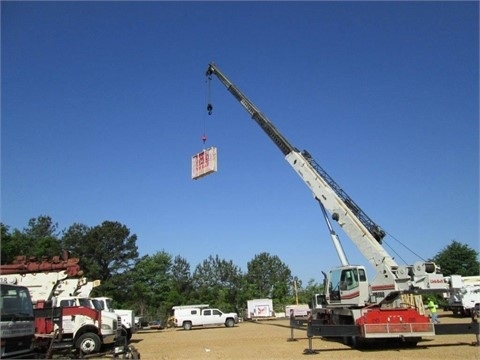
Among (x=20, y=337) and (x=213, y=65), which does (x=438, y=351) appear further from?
(x=213, y=65)

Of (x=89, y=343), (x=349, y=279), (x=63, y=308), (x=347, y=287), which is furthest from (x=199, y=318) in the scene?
(x=63, y=308)

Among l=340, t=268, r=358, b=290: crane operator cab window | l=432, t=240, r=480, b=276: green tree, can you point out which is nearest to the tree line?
l=432, t=240, r=480, b=276: green tree

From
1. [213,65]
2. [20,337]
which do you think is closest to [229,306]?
[213,65]

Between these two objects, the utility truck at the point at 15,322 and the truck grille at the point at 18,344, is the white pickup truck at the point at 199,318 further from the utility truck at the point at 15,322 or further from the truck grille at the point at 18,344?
the truck grille at the point at 18,344

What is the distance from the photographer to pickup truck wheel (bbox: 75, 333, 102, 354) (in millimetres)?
16703

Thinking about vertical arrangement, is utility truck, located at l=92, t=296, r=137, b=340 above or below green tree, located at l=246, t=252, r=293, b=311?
below

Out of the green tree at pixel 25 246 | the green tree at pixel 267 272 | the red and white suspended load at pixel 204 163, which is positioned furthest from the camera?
the green tree at pixel 267 272

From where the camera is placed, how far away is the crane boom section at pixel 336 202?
62.9 feet

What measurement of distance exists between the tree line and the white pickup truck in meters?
20.7

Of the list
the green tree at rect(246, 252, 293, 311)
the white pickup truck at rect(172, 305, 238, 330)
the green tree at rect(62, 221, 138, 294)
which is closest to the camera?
the white pickup truck at rect(172, 305, 238, 330)

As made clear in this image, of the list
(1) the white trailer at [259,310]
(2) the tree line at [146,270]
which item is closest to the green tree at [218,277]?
(2) the tree line at [146,270]

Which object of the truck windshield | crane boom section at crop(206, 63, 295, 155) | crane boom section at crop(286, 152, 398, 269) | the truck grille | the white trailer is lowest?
the white trailer

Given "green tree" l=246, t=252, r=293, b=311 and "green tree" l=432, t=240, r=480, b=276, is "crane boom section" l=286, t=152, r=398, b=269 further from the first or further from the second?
"green tree" l=246, t=252, r=293, b=311

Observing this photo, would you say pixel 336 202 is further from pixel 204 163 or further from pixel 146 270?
pixel 146 270
